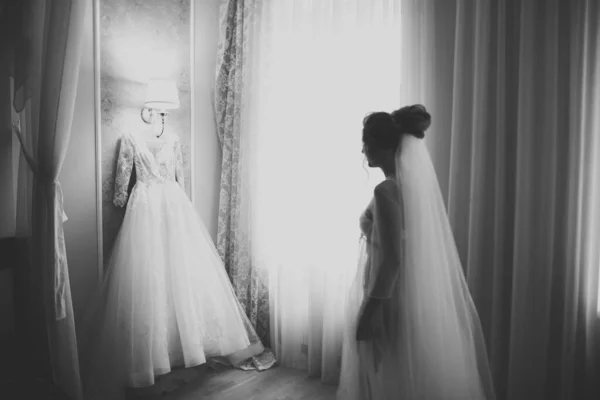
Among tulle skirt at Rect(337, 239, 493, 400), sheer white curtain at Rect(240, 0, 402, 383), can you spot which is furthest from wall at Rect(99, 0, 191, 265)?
tulle skirt at Rect(337, 239, 493, 400)

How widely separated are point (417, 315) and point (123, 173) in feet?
6.65

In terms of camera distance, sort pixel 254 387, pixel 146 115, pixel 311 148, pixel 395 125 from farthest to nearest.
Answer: pixel 146 115 → pixel 311 148 → pixel 254 387 → pixel 395 125

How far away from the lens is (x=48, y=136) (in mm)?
1756

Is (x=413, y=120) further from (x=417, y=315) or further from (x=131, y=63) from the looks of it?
(x=131, y=63)

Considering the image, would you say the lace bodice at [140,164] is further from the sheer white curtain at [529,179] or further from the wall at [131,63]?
the sheer white curtain at [529,179]

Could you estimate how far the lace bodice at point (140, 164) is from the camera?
2445 mm

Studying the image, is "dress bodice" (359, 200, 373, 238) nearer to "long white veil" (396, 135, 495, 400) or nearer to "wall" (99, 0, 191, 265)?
"long white veil" (396, 135, 495, 400)

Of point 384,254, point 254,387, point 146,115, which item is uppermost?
point 146,115

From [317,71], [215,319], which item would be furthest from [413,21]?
[215,319]

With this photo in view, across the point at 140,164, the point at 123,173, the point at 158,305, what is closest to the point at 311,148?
the point at 140,164

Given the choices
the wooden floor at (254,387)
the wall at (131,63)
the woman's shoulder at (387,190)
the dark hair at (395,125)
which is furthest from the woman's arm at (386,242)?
the wall at (131,63)

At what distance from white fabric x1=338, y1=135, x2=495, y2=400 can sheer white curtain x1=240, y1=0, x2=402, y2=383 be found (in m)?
0.81

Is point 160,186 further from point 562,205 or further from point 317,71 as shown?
point 562,205

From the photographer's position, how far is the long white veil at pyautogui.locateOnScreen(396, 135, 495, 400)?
1.22 metres
